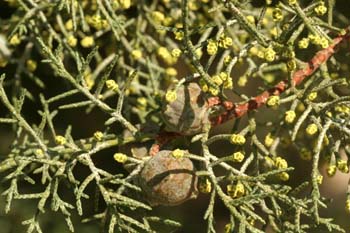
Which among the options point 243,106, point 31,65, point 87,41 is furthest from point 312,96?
point 31,65

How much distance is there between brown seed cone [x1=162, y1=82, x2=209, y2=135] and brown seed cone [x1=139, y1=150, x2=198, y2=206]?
0.08 meters

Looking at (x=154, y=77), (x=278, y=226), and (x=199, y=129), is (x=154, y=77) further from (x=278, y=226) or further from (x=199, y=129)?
(x=278, y=226)

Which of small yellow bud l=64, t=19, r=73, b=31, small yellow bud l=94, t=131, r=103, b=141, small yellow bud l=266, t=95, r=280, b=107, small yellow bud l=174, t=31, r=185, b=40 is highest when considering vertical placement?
small yellow bud l=174, t=31, r=185, b=40

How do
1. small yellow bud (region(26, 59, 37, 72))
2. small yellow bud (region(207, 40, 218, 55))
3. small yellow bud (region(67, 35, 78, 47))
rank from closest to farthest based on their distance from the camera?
small yellow bud (region(207, 40, 218, 55)) < small yellow bud (region(67, 35, 78, 47)) < small yellow bud (region(26, 59, 37, 72))

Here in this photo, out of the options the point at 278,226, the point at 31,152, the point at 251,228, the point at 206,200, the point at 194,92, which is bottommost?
the point at 206,200

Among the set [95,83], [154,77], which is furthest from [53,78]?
[154,77]

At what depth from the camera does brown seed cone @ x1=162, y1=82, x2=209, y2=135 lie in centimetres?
176

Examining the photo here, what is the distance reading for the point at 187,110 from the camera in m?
1.76

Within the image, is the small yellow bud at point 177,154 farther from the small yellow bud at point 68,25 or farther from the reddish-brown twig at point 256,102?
the small yellow bud at point 68,25

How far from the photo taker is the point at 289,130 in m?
2.04

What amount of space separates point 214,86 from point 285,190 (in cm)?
32

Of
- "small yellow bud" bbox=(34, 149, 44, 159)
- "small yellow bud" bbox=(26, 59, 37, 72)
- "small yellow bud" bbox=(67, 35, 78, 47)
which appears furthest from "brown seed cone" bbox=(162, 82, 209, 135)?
"small yellow bud" bbox=(26, 59, 37, 72)

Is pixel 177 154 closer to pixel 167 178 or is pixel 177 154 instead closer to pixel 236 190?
pixel 167 178

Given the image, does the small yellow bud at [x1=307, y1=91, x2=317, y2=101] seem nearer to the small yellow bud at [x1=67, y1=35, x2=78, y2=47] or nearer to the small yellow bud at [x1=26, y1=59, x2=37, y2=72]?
the small yellow bud at [x1=67, y1=35, x2=78, y2=47]
